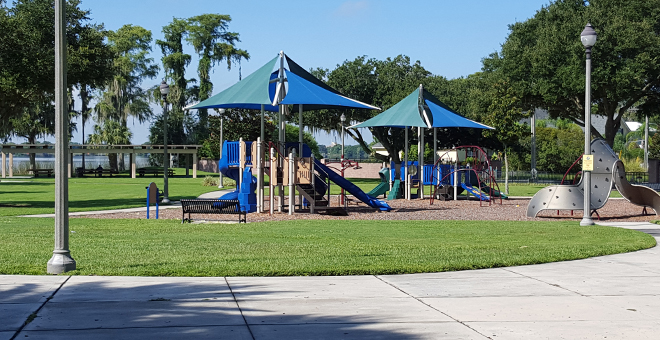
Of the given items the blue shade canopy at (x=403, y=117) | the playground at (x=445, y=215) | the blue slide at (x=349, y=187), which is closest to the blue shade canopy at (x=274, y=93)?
the blue slide at (x=349, y=187)

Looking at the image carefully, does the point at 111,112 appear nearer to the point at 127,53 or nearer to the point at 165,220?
the point at 127,53

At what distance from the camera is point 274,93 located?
22938mm

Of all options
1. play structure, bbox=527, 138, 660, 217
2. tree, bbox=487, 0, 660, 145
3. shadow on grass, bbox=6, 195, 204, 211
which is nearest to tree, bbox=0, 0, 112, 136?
shadow on grass, bbox=6, 195, 204, 211

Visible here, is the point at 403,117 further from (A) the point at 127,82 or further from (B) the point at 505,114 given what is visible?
(A) the point at 127,82

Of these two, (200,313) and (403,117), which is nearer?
(200,313)

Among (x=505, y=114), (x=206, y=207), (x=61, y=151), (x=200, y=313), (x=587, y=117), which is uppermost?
(x=505, y=114)

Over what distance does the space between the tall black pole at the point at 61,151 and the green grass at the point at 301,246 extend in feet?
1.00

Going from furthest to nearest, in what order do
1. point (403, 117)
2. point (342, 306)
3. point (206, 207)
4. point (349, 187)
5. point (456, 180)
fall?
point (456, 180) → point (403, 117) → point (349, 187) → point (206, 207) → point (342, 306)

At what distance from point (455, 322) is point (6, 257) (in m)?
7.34

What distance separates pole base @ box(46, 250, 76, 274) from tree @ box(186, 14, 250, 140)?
64631 mm

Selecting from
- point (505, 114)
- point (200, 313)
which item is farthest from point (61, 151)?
point (505, 114)

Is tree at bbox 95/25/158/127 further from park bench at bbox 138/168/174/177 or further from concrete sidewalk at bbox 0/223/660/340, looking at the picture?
concrete sidewalk at bbox 0/223/660/340

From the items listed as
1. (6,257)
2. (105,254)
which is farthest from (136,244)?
(6,257)

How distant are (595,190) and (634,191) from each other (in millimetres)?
2347
